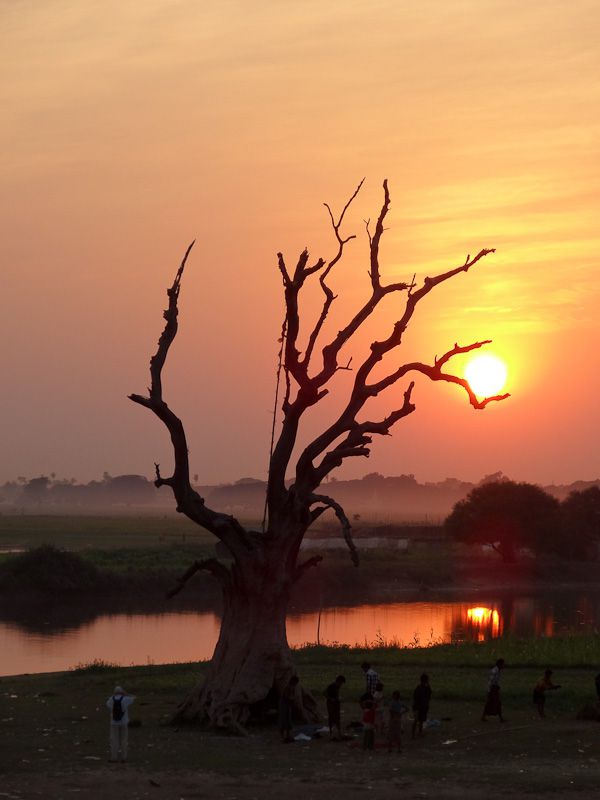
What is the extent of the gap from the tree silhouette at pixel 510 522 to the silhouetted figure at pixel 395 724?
83.0 m

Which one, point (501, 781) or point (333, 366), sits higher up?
point (333, 366)

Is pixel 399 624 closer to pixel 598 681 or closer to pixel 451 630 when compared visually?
pixel 451 630

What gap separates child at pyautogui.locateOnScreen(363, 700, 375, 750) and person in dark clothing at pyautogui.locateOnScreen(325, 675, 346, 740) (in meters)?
0.96

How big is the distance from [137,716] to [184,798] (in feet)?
31.4

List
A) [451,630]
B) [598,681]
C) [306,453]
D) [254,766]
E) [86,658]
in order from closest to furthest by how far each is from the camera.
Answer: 1. [254,766]
2. [598,681]
3. [306,453]
4. [86,658]
5. [451,630]

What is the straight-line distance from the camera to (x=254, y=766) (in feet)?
81.9

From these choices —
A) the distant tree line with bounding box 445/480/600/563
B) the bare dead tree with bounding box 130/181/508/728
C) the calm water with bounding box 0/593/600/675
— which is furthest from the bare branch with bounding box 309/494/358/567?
the distant tree line with bounding box 445/480/600/563

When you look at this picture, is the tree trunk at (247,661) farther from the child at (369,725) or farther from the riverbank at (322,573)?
the riverbank at (322,573)

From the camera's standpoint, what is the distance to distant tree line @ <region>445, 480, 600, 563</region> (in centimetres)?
10919

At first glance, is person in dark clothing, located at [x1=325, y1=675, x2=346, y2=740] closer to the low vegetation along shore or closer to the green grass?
the low vegetation along shore

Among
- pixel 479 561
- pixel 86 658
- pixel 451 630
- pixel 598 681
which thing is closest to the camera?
pixel 598 681

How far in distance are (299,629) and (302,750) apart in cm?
4122

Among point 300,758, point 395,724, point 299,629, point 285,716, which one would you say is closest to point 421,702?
point 395,724

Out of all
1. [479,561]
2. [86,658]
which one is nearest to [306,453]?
[86,658]
